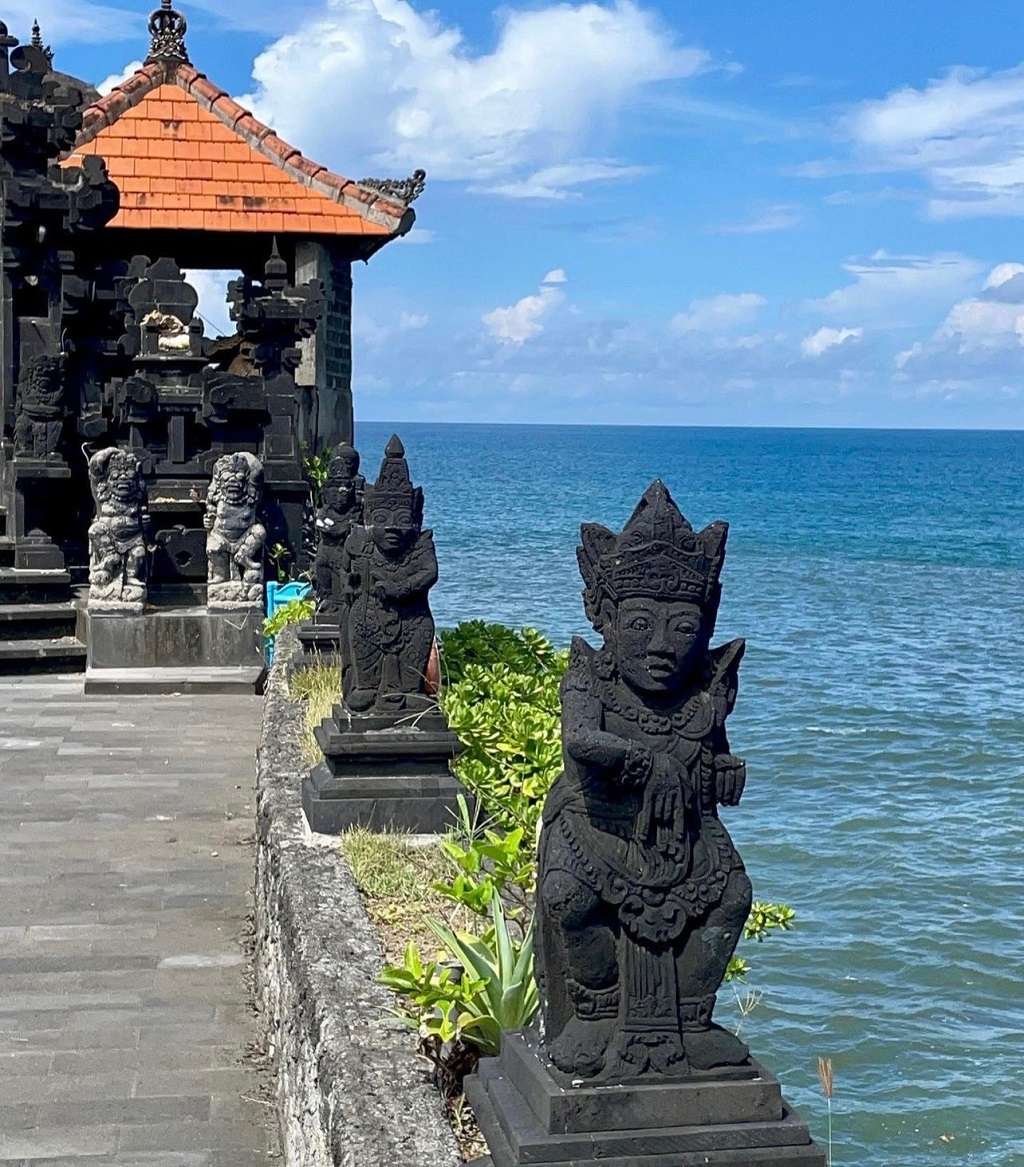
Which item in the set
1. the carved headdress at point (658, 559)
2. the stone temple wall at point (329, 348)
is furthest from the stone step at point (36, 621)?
the carved headdress at point (658, 559)

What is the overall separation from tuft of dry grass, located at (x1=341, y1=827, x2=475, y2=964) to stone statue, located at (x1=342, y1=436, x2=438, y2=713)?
2.72 ft

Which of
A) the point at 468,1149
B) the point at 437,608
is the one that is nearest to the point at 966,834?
the point at 468,1149

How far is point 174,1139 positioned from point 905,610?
118ft

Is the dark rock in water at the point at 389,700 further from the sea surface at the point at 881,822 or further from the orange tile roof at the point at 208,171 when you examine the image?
the orange tile roof at the point at 208,171

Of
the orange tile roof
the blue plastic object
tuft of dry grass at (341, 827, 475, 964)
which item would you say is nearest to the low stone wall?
tuft of dry grass at (341, 827, 475, 964)

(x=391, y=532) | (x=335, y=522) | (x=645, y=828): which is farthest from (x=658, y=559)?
(x=335, y=522)

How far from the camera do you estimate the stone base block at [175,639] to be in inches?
580

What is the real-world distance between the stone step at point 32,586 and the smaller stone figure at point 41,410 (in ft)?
4.29

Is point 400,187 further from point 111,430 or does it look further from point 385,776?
point 385,776

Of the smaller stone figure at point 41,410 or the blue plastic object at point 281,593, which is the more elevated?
the smaller stone figure at point 41,410

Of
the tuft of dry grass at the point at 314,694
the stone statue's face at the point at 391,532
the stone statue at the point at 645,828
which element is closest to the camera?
the stone statue at the point at 645,828

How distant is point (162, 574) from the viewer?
16281 mm

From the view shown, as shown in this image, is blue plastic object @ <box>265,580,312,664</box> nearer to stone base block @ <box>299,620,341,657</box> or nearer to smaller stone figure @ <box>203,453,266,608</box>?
smaller stone figure @ <box>203,453,266,608</box>

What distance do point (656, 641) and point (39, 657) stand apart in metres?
12.2
